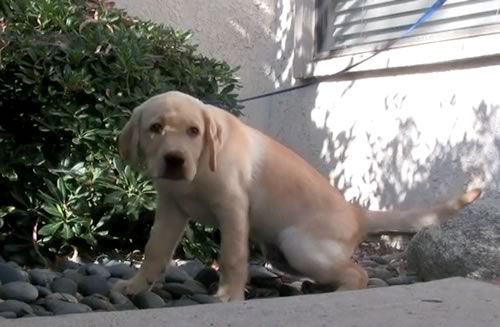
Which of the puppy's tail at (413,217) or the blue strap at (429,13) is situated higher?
the blue strap at (429,13)

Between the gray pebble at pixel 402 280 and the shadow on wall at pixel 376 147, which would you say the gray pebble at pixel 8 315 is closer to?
the gray pebble at pixel 402 280

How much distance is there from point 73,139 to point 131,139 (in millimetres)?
1478

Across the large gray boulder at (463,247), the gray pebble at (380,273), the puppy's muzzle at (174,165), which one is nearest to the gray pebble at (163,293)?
the puppy's muzzle at (174,165)

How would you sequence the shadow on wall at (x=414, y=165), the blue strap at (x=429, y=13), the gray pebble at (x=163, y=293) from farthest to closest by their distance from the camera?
the shadow on wall at (x=414, y=165) → the blue strap at (x=429, y=13) → the gray pebble at (x=163, y=293)

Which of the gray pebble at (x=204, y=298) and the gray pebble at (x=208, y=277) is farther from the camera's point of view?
the gray pebble at (x=208, y=277)

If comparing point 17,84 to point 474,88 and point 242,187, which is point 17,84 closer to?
point 242,187

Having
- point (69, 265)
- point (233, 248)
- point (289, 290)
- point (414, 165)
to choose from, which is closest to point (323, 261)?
point (233, 248)

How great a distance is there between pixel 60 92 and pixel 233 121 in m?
1.58

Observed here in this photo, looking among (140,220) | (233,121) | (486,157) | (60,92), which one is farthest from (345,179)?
(233,121)

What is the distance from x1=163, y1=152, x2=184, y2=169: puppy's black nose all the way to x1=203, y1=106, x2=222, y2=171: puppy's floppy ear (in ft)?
0.61

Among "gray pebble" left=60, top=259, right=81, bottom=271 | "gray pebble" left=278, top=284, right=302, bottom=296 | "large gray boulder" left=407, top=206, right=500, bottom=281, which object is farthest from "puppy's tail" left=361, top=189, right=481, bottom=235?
"gray pebble" left=60, top=259, right=81, bottom=271

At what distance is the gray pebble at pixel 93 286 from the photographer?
4797 millimetres

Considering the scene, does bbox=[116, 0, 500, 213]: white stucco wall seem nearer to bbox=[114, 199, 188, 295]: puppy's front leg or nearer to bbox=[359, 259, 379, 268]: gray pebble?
bbox=[359, 259, 379, 268]: gray pebble

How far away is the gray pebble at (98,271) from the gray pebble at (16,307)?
Result: 2.77 ft
